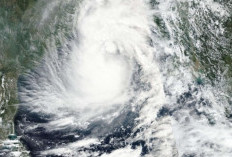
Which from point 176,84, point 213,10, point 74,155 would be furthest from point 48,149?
point 213,10

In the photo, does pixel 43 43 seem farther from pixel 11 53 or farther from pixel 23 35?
pixel 11 53

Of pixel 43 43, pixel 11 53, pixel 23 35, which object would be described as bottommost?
pixel 11 53

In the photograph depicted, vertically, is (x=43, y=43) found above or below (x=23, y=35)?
below

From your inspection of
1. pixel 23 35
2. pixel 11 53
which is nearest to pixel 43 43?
pixel 23 35

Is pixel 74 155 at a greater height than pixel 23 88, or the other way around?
pixel 23 88

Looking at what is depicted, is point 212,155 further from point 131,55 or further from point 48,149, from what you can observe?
point 48,149

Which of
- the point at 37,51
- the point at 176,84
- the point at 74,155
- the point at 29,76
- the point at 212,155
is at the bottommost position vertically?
the point at 212,155

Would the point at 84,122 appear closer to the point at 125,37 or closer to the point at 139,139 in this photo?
the point at 139,139

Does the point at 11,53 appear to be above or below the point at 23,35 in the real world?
below

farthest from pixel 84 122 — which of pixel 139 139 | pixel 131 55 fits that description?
pixel 131 55
